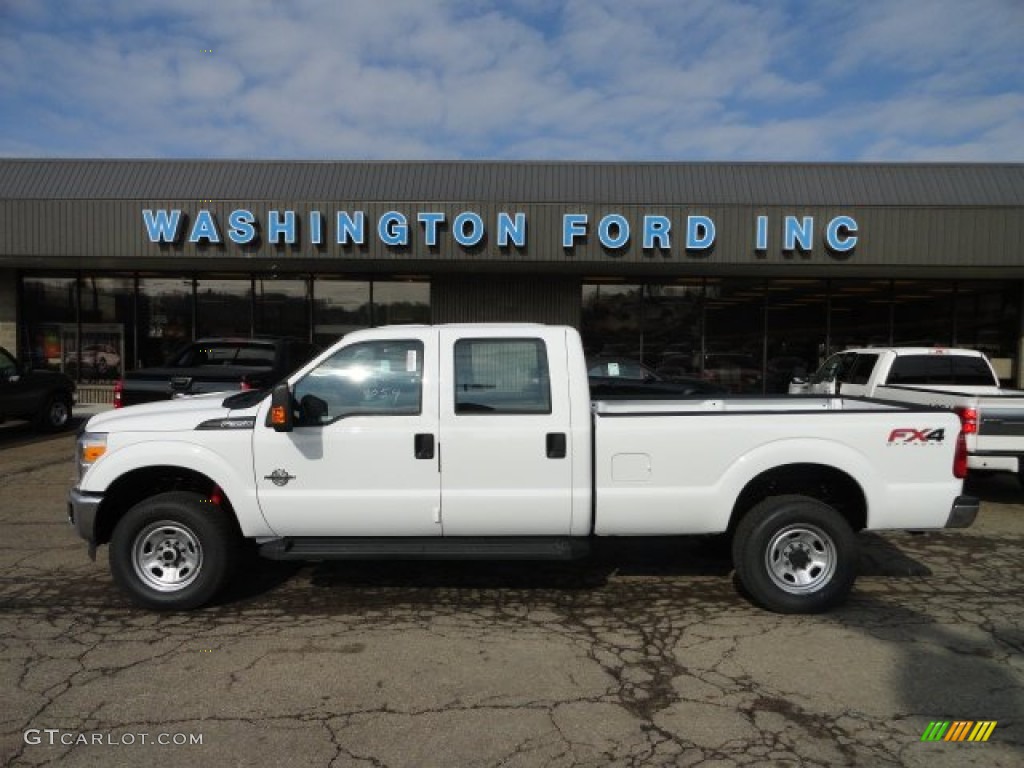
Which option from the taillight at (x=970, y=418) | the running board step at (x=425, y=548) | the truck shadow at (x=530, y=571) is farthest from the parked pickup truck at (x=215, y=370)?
the taillight at (x=970, y=418)

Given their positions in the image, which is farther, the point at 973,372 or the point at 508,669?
the point at 973,372

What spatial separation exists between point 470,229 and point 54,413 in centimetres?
848

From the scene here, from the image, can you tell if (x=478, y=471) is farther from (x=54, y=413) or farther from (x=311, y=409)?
(x=54, y=413)

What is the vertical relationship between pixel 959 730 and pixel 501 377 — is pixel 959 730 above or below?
below

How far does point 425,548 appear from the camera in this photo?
15.0 ft

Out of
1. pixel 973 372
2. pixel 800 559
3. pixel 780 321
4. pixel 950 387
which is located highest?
pixel 780 321

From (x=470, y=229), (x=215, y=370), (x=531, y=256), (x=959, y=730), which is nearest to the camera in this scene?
(x=959, y=730)

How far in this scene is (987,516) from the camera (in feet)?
24.9

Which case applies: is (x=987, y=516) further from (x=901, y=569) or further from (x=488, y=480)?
(x=488, y=480)

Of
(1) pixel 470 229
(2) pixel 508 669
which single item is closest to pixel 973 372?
(2) pixel 508 669

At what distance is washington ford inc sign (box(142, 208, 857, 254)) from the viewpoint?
13883mm

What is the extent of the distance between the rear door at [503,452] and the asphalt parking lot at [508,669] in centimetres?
64

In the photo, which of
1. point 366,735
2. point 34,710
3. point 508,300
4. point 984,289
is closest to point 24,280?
point 508,300

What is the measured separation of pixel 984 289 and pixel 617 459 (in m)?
16.4
